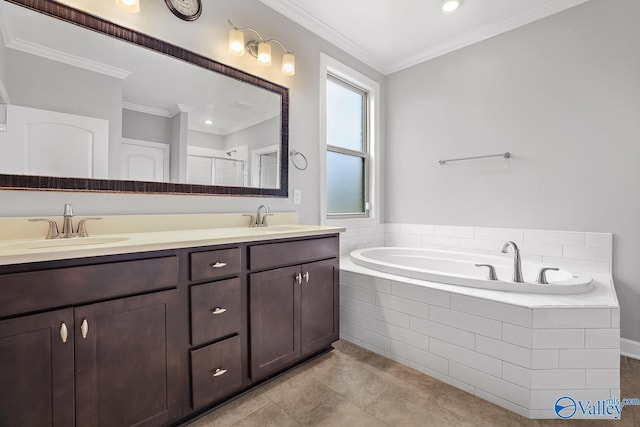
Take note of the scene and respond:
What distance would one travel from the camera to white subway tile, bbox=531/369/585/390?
145 centimetres

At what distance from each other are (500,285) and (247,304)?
1421 mm

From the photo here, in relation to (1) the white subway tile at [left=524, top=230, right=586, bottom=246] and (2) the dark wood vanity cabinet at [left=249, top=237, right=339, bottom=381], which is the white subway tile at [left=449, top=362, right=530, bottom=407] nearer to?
(2) the dark wood vanity cabinet at [left=249, top=237, right=339, bottom=381]

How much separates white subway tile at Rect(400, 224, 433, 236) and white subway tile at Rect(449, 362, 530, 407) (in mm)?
1557

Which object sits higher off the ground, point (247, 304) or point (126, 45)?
point (126, 45)

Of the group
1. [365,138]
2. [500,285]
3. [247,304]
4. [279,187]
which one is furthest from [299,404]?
[365,138]

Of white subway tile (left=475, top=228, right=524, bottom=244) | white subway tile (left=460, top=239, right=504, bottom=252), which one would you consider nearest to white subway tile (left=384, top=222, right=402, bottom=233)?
white subway tile (left=460, top=239, right=504, bottom=252)

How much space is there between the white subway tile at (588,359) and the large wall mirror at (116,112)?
199 centimetres

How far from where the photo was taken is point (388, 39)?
2.80 m

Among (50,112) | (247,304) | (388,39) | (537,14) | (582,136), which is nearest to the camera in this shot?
(50,112)

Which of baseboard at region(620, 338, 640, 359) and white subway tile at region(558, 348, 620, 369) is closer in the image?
white subway tile at region(558, 348, 620, 369)

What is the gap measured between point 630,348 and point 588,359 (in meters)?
1.09

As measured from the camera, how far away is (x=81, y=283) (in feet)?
Result: 3.44

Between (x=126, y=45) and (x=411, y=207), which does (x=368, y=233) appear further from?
(x=126, y=45)

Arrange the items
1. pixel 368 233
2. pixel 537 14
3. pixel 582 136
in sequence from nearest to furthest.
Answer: pixel 582 136 < pixel 537 14 < pixel 368 233
